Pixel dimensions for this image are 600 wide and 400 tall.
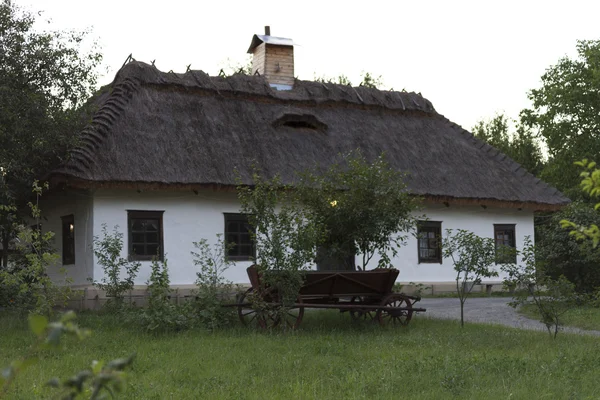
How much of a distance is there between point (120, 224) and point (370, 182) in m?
6.10

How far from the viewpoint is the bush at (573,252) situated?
17.6 meters

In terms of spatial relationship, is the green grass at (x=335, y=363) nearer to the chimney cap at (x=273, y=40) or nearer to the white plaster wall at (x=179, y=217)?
the white plaster wall at (x=179, y=217)

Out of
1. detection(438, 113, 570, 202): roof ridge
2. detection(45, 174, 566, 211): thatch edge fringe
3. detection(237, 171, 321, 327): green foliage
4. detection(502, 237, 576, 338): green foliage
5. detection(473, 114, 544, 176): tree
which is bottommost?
detection(502, 237, 576, 338): green foliage

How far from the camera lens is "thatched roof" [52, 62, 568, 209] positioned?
1590 centimetres

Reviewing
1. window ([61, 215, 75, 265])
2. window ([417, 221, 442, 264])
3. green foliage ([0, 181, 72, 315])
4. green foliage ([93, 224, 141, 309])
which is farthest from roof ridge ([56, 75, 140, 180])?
window ([417, 221, 442, 264])

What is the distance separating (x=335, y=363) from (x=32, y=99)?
800 centimetres

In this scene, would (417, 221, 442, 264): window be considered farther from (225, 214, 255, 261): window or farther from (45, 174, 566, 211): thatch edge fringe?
(225, 214, 255, 261): window

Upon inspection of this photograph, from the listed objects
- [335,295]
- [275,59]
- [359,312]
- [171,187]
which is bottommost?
[359,312]

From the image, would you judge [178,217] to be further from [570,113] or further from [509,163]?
[570,113]

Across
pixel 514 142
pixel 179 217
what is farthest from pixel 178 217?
pixel 514 142

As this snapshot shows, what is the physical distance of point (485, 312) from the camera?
1506 centimetres

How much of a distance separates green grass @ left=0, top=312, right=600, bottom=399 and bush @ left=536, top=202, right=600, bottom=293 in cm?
696

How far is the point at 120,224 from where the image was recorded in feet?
52.0

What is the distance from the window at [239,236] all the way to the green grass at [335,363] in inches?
230
